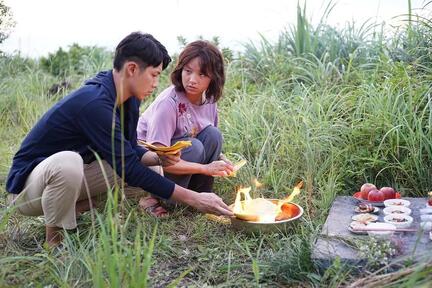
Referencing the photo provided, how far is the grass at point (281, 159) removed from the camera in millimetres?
2467

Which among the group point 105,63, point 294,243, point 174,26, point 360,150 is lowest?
point 294,243

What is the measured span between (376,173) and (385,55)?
49.7 inches

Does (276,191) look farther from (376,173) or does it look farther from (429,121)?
(429,121)

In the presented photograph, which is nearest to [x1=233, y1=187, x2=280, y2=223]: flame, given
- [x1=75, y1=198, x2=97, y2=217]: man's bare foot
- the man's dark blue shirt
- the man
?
the man

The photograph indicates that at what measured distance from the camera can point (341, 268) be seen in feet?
8.25

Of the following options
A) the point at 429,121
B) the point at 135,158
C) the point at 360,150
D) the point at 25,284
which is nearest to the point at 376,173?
the point at 360,150

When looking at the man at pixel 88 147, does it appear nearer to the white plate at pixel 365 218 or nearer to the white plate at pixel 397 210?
the white plate at pixel 365 218

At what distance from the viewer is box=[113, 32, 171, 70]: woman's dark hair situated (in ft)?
9.52

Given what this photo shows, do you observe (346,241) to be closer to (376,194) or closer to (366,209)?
(366,209)

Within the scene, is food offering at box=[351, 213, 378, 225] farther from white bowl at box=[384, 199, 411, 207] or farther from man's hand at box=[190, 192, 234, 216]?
man's hand at box=[190, 192, 234, 216]

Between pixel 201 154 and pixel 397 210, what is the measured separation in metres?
1.19

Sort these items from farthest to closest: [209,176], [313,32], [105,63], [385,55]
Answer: [105,63], [313,32], [385,55], [209,176]

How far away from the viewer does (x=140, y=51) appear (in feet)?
9.50

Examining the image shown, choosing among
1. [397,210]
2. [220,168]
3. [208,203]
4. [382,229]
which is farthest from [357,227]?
[220,168]
